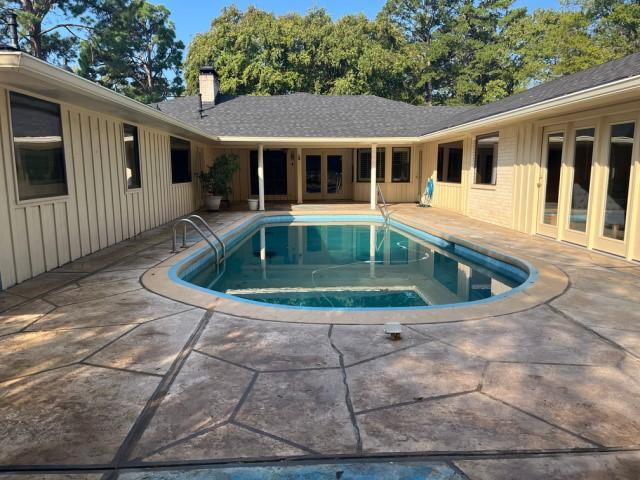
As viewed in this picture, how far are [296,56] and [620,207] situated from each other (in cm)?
2243

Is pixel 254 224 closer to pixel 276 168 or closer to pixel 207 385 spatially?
pixel 276 168

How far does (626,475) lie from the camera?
1805 millimetres

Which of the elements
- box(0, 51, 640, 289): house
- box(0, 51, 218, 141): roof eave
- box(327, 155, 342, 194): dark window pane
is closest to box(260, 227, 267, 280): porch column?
box(0, 51, 640, 289): house

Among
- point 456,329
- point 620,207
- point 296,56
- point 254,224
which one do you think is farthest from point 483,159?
point 296,56

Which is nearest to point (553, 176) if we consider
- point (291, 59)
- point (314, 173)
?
point (314, 173)

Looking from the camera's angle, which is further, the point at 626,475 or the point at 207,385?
the point at 207,385

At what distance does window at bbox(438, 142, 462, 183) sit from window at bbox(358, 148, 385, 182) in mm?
2752

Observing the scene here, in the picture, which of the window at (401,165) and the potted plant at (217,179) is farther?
the window at (401,165)

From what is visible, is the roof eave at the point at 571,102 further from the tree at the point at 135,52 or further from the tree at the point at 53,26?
the tree at the point at 53,26

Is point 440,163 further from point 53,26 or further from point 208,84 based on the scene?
point 53,26

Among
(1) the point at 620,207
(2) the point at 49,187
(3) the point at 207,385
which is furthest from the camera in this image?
(1) the point at 620,207

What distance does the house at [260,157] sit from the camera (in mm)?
5078

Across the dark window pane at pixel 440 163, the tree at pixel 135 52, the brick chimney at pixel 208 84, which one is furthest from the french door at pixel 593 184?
the tree at pixel 135 52

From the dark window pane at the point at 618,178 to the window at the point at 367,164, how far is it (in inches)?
398
